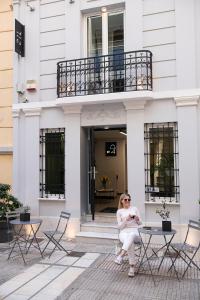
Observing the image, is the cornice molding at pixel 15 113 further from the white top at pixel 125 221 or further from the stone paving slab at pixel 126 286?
the stone paving slab at pixel 126 286

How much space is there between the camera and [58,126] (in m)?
8.65

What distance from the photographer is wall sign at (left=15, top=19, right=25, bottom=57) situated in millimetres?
8750

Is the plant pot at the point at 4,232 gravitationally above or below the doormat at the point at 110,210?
below

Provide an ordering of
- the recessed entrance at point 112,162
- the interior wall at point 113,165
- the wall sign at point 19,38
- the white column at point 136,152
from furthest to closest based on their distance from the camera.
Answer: the interior wall at point 113,165
the recessed entrance at point 112,162
the wall sign at point 19,38
the white column at point 136,152

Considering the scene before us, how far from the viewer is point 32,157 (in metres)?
8.81

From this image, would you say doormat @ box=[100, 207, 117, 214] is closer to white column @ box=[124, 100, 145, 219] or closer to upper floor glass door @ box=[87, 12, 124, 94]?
white column @ box=[124, 100, 145, 219]

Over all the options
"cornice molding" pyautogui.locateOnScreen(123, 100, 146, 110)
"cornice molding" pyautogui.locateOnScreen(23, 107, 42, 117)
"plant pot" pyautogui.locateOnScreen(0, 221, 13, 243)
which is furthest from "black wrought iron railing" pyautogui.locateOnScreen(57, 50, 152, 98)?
"plant pot" pyautogui.locateOnScreen(0, 221, 13, 243)

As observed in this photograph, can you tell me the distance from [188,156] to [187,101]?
3.94 feet

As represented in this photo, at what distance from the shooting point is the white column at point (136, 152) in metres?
7.75

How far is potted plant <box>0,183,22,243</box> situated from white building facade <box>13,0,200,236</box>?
426 millimetres

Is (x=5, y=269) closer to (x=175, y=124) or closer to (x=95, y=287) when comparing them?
(x=95, y=287)

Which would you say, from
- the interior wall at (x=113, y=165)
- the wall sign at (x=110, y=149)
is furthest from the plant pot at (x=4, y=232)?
the wall sign at (x=110, y=149)

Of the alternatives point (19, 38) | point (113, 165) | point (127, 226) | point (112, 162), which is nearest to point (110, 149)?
point (112, 162)

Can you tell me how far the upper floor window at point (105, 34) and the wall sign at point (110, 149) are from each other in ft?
20.1
